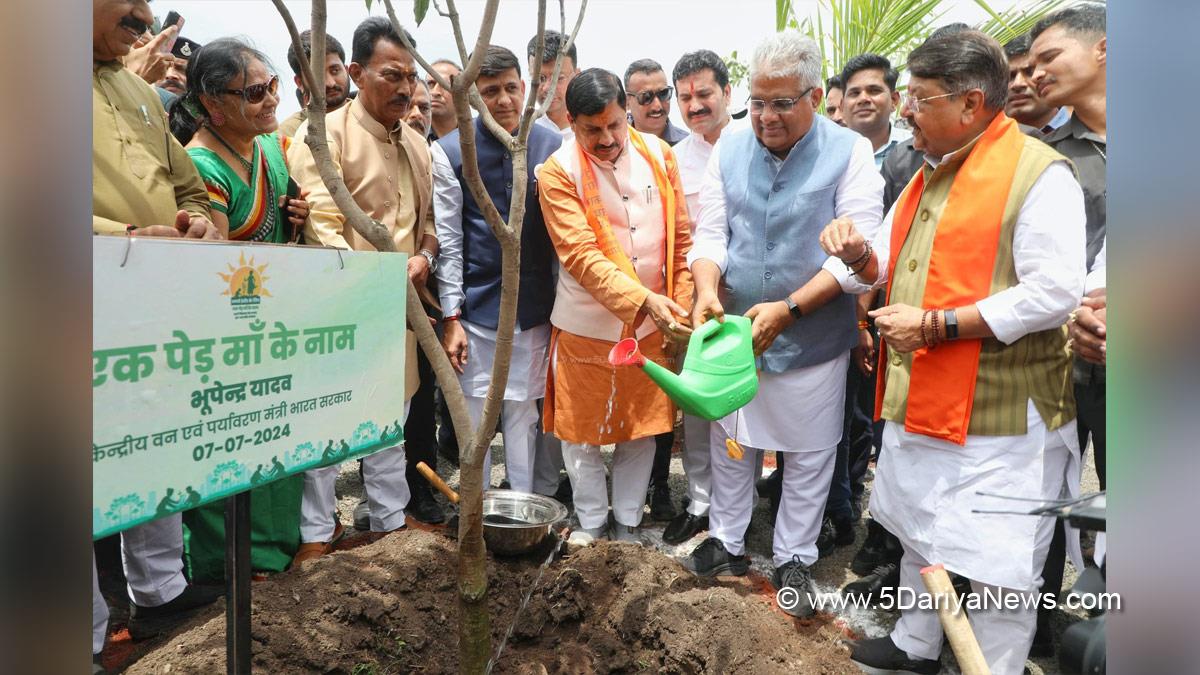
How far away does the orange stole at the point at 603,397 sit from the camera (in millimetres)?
3535

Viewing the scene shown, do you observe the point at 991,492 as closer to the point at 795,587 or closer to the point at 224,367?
the point at 795,587

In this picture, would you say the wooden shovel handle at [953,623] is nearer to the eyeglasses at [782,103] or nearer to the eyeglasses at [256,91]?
the eyeglasses at [782,103]

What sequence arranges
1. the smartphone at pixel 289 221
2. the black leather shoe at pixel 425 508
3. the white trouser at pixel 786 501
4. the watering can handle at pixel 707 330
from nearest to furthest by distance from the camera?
the watering can handle at pixel 707 330
the smartphone at pixel 289 221
the white trouser at pixel 786 501
the black leather shoe at pixel 425 508

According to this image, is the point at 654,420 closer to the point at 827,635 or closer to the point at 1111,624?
the point at 827,635

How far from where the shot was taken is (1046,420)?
A: 7.53 feet

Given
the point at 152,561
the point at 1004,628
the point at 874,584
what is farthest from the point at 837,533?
the point at 152,561

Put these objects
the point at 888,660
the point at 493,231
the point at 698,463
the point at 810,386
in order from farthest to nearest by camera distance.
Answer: the point at 698,463
the point at 810,386
the point at 888,660
the point at 493,231

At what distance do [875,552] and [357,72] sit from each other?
3152mm

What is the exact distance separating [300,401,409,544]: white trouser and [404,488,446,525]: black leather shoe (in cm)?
30

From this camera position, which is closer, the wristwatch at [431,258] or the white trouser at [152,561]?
the white trouser at [152,561]

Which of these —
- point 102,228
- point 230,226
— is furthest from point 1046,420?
point 230,226

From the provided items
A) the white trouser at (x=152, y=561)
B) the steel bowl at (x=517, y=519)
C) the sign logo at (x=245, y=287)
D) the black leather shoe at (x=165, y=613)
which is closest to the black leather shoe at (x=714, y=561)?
the steel bowl at (x=517, y=519)

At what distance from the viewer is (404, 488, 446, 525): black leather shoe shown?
4129 mm

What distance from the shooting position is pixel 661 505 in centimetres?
425
